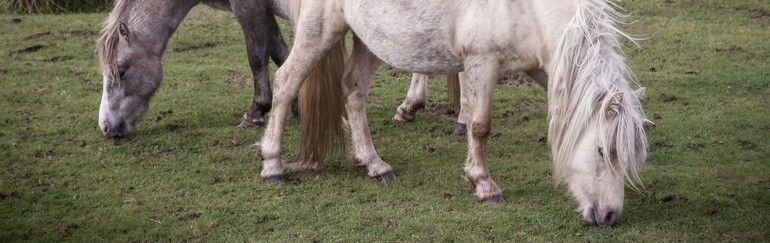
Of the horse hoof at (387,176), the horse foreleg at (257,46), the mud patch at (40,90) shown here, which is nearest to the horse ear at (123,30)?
the horse foreleg at (257,46)

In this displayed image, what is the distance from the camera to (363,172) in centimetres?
747

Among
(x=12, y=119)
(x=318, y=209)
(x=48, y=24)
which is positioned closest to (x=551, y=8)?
(x=318, y=209)

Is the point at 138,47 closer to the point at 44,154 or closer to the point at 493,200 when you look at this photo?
the point at 44,154

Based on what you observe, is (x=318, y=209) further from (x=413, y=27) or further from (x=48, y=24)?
(x=48, y=24)

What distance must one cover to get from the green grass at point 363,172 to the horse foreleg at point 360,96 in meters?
0.17

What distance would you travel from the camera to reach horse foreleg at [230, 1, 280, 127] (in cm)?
845

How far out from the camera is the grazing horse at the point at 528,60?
576 centimetres

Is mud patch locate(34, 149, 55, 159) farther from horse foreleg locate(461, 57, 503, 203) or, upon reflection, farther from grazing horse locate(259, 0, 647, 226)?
horse foreleg locate(461, 57, 503, 203)

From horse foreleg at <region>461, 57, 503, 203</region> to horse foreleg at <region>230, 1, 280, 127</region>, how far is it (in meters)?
2.65

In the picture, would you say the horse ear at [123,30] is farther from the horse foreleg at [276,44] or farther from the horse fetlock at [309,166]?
the horse fetlock at [309,166]

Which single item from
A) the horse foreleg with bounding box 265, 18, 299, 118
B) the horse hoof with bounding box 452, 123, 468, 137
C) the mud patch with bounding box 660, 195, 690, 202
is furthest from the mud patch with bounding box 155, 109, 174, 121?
the mud patch with bounding box 660, 195, 690, 202

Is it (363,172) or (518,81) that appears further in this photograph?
(518,81)

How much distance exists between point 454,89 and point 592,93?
10.1 feet

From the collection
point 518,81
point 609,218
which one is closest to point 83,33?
point 518,81
